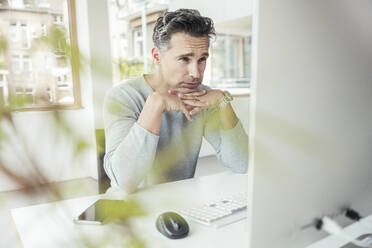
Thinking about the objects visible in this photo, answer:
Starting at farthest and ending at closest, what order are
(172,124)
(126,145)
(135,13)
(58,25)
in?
(172,124), (126,145), (135,13), (58,25)

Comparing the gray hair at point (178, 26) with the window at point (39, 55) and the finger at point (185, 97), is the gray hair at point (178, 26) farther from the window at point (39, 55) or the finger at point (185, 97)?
the window at point (39, 55)

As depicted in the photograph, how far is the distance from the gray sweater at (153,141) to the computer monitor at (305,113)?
28cm

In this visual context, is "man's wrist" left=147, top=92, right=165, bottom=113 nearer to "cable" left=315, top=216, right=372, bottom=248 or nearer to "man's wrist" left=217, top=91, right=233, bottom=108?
"man's wrist" left=217, top=91, right=233, bottom=108

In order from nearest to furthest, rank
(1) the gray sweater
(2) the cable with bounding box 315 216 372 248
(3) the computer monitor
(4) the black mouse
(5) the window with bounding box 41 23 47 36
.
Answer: (5) the window with bounding box 41 23 47 36, (3) the computer monitor, (2) the cable with bounding box 315 216 372 248, (4) the black mouse, (1) the gray sweater

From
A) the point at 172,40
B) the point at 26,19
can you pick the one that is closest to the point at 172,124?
the point at 172,40

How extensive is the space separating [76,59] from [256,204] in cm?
25

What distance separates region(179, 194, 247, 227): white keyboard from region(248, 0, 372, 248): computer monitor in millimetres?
292

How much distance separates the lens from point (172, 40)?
3.61ft

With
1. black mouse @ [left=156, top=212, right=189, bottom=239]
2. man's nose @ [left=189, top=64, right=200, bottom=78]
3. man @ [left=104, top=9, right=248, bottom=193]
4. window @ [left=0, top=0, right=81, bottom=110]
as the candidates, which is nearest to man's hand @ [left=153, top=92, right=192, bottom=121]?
man @ [left=104, top=9, right=248, bottom=193]

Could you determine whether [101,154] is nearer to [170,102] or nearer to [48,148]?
[48,148]

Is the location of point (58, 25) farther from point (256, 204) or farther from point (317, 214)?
point (317, 214)

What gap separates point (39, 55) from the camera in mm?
181

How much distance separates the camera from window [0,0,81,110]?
17 centimetres

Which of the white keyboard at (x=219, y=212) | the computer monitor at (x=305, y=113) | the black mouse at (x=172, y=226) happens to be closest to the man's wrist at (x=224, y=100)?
the white keyboard at (x=219, y=212)
